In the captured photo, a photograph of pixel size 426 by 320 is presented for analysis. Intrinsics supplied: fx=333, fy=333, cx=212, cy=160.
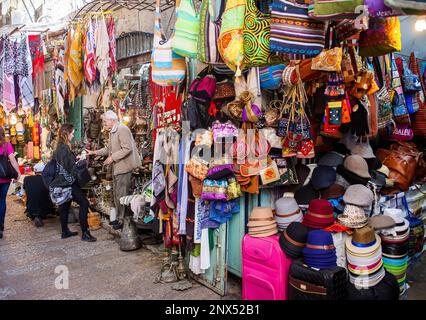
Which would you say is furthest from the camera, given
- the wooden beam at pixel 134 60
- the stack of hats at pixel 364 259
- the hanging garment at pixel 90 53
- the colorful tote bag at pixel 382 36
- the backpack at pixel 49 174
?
the wooden beam at pixel 134 60

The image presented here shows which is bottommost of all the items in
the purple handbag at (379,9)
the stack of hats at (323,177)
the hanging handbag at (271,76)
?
the stack of hats at (323,177)

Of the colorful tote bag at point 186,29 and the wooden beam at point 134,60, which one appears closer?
the colorful tote bag at point 186,29

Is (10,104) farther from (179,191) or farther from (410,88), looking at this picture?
(410,88)

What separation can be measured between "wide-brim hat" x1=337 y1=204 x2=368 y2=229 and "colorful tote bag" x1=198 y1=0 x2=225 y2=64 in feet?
5.81

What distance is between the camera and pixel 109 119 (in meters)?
5.39

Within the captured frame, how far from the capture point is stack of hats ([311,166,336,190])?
3.39 m

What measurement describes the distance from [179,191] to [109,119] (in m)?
2.35

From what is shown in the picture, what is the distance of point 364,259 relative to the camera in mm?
2725

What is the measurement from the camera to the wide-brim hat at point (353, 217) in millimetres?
2924

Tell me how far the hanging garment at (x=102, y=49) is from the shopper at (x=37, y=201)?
8.67 ft

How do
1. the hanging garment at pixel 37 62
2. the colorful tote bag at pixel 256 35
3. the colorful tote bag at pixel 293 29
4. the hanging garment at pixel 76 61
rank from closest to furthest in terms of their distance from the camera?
the colorful tote bag at pixel 293 29 < the colorful tote bag at pixel 256 35 < the hanging garment at pixel 76 61 < the hanging garment at pixel 37 62

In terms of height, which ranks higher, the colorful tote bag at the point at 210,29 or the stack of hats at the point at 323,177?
the colorful tote bag at the point at 210,29

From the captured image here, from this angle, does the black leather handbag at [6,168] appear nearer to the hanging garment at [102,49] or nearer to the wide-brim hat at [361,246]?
the hanging garment at [102,49]

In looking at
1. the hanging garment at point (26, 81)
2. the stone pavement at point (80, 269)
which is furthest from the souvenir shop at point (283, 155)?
the hanging garment at point (26, 81)
